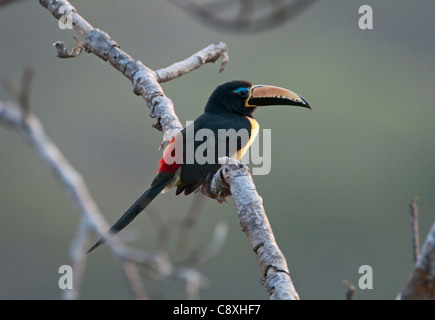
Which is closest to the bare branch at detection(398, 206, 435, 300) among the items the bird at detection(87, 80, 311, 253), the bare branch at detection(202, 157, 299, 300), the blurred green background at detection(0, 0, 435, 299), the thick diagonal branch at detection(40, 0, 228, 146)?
the bare branch at detection(202, 157, 299, 300)

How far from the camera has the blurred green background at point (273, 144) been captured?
24203 mm

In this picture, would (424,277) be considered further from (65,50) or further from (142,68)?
(65,50)

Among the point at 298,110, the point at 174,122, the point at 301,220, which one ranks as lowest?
the point at 174,122

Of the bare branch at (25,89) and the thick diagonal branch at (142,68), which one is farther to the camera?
the thick diagonal branch at (142,68)

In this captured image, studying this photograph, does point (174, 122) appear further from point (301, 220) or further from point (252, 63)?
point (252, 63)

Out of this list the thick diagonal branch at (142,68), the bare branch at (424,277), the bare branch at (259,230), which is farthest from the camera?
the thick diagonal branch at (142,68)

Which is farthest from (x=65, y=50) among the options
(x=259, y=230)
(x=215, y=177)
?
(x=259, y=230)

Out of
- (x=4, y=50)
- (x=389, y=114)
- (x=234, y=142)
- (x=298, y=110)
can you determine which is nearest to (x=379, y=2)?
(x=389, y=114)

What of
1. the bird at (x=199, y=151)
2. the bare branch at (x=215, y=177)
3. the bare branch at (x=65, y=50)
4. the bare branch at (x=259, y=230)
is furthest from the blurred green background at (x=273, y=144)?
the bare branch at (x=259, y=230)

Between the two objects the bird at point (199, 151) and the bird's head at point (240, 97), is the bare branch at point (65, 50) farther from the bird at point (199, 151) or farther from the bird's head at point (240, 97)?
the bird's head at point (240, 97)

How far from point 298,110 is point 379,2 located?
57.0 ft

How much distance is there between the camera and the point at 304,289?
21.1 metres

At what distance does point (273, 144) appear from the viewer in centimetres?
2841

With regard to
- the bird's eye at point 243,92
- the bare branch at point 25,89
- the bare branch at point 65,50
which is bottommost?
the bare branch at point 25,89
